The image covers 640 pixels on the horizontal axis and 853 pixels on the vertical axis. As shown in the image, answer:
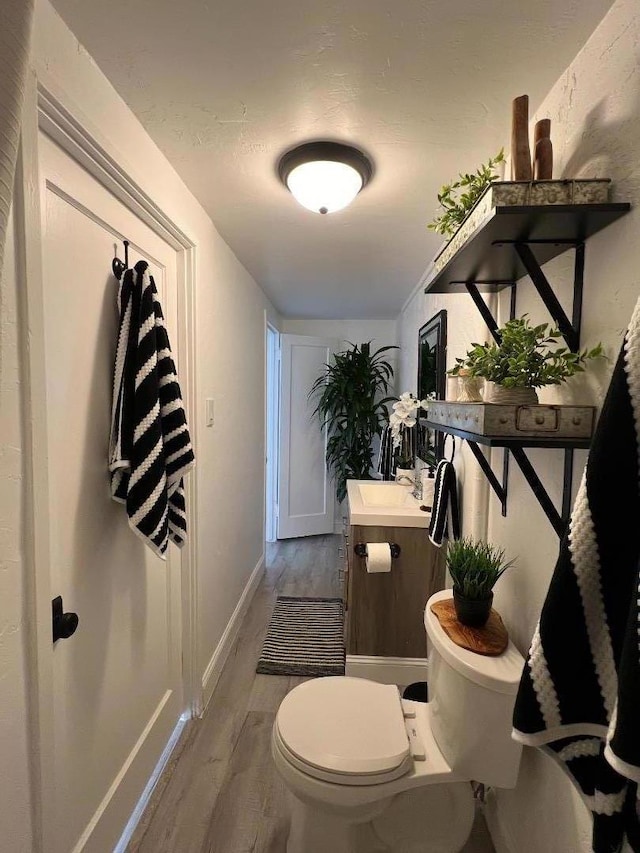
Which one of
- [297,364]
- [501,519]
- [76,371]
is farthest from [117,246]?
[297,364]

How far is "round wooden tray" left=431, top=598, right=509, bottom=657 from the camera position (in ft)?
3.64

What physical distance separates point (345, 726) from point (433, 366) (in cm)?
173

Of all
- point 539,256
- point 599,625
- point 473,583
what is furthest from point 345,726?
point 539,256

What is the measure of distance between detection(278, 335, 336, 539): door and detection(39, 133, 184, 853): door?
241cm

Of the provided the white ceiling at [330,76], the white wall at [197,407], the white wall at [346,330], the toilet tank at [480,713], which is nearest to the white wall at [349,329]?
the white wall at [346,330]

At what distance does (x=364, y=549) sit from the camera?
1.93 meters

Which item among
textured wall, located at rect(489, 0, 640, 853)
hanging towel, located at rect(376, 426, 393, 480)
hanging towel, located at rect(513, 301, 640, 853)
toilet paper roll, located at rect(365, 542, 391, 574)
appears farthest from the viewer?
hanging towel, located at rect(376, 426, 393, 480)

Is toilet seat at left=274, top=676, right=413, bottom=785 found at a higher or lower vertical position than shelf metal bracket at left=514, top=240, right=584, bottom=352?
lower

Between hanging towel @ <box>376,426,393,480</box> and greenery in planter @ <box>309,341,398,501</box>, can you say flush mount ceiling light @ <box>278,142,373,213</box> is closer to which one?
hanging towel @ <box>376,426,393,480</box>

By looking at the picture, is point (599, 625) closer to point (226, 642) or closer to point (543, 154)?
point (543, 154)

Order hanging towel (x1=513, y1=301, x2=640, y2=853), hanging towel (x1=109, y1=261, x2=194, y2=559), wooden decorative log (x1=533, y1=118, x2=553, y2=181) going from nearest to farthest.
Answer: hanging towel (x1=513, y1=301, x2=640, y2=853)
wooden decorative log (x1=533, y1=118, x2=553, y2=181)
hanging towel (x1=109, y1=261, x2=194, y2=559)

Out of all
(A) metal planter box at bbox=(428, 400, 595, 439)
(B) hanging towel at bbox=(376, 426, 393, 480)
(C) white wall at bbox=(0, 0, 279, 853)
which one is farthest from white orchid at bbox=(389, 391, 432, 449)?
(A) metal planter box at bbox=(428, 400, 595, 439)

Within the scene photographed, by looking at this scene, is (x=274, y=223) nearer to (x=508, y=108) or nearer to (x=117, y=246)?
(x=117, y=246)

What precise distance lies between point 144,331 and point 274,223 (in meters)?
1.03
